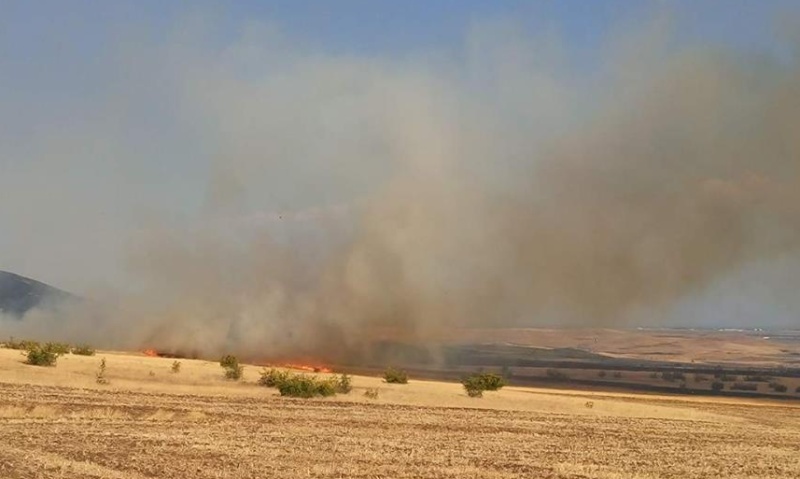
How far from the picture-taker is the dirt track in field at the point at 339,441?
22.5m

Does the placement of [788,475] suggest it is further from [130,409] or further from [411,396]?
[411,396]

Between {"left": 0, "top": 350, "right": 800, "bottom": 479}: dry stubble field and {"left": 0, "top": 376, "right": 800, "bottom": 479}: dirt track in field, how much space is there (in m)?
0.06

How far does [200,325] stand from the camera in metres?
97.9

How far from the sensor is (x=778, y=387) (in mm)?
94500

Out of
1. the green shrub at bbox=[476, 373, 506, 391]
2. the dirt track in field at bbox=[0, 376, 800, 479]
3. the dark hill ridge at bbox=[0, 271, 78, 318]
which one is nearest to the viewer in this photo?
the dirt track in field at bbox=[0, 376, 800, 479]

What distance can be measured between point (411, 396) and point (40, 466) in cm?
3382

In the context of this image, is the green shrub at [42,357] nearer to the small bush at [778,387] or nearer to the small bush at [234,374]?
the small bush at [234,374]

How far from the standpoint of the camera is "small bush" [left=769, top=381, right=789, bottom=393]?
90.6 m

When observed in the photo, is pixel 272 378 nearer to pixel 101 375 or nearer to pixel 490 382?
pixel 101 375

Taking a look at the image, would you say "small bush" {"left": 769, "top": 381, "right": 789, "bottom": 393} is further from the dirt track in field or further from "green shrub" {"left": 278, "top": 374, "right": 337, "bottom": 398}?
"green shrub" {"left": 278, "top": 374, "right": 337, "bottom": 398}

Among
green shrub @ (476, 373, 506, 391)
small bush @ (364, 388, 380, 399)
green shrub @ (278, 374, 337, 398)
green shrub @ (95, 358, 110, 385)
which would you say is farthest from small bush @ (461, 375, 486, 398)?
green shrub @ (95, 358, 110, 385)

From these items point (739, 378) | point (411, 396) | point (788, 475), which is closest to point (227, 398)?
point (411, 396)

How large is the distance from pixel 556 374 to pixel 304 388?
61.7m

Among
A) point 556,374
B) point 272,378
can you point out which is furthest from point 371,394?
point 556,374
